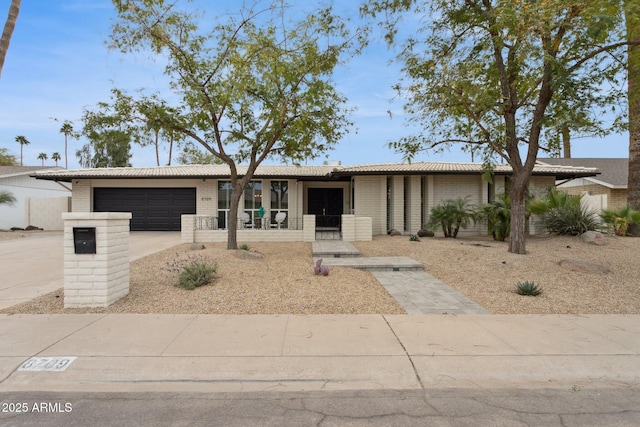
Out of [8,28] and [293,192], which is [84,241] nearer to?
[8,28]

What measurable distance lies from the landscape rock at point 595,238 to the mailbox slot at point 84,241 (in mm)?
13585

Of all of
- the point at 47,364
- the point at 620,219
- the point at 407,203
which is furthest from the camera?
the point at 407,203

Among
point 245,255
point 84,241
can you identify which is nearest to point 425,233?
point 245,255

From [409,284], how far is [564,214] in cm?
897

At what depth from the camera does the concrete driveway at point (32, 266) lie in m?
6.98

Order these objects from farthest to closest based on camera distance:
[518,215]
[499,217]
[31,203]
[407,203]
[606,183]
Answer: [31,203] → [606,183] → [407,203] → [499,217] → [518,215]

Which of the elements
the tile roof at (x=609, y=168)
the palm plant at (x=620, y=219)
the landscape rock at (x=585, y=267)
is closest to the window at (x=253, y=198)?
the landscape rock at (x=585, y=267)

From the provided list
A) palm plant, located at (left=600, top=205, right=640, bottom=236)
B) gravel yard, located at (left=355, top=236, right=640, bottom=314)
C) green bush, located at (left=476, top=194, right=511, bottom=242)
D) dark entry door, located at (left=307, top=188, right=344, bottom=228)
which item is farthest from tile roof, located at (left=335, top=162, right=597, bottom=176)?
gravel yard, located at (left=355, top=236, right=640, bottom=314)

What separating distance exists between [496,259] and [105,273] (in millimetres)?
8986

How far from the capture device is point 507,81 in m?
10.2

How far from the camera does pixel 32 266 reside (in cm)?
965

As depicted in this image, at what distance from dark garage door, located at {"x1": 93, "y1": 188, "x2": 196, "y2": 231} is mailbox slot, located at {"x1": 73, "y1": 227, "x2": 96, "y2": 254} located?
14.3 metres

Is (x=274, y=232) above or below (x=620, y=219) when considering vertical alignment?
below

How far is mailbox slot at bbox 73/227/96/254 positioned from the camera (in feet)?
19.0
